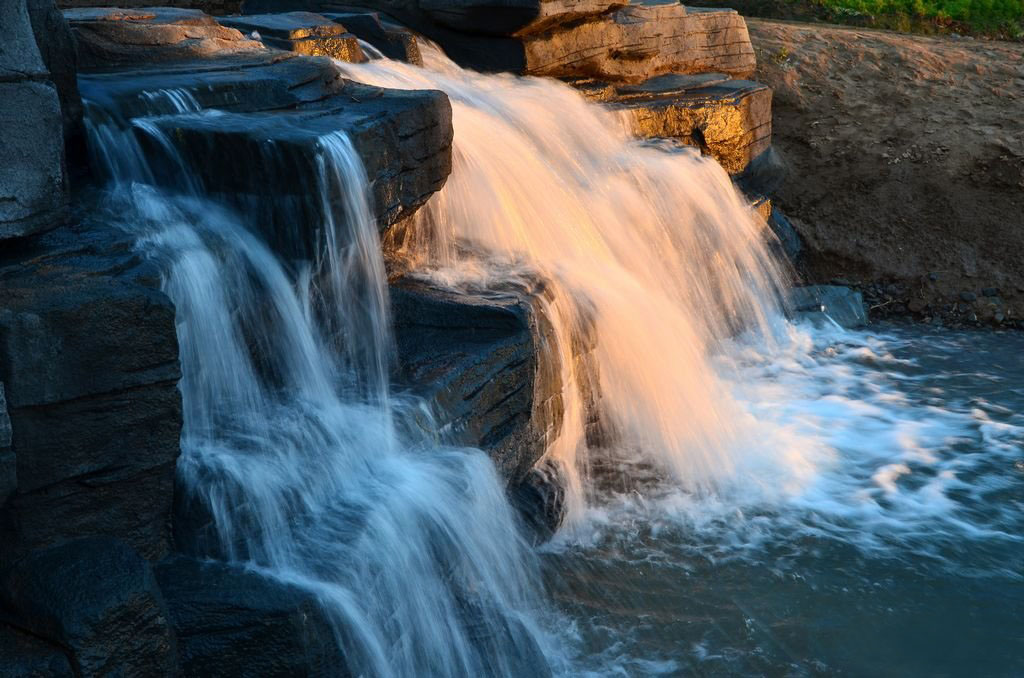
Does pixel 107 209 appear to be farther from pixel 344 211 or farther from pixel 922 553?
pixel 922 553

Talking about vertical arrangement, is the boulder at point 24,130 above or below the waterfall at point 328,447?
above

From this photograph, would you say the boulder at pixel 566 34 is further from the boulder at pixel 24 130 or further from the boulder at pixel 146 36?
the boulder at pixel 24 130

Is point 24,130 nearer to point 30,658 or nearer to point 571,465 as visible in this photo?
point 30,658

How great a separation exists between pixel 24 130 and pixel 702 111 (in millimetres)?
6114

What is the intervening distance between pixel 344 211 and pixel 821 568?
8.82ft

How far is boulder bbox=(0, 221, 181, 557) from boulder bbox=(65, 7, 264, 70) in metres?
2.37

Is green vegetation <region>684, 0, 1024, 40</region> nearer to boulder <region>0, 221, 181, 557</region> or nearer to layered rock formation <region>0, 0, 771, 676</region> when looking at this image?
layered rock formation <region>0, 0, 771, 676</region>

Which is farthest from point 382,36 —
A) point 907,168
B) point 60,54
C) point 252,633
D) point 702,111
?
point 252,633

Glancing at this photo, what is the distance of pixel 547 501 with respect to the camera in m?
5.26

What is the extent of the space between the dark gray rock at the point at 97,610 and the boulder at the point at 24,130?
119 cm

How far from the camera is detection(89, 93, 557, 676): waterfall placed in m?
3.86

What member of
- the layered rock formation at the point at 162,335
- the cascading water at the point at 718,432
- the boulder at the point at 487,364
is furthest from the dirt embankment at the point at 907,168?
the boulder at the point at 487,364

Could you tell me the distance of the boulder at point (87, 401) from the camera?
3.39m

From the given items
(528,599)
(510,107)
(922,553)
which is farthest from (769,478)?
(510,107)
